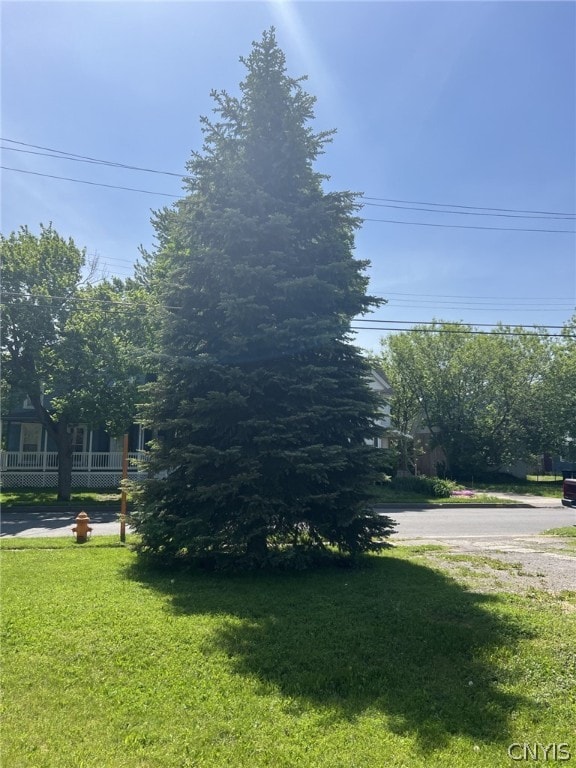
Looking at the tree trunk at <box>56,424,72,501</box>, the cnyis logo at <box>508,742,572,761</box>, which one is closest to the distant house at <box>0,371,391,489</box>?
the tree trunk at <box>56,424,72,501</box>

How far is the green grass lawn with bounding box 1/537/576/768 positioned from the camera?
131 inches

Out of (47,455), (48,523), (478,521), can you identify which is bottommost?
(48,523)

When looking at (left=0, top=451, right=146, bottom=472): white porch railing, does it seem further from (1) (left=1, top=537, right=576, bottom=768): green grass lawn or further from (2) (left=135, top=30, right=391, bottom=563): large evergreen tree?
(1) (left=1, top=537, right=576, bottom=768): green grass lawn

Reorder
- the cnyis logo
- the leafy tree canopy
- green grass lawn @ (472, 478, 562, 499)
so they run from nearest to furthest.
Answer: the cnyis logo → the leafy tree canopy → green grass lawn @ (472, 478, 562, 499)

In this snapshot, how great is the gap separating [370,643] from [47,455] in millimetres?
25704

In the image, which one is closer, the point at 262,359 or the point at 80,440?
the point at 262,359

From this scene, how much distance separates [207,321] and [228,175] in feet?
7.74

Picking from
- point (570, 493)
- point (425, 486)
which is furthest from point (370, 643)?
point (425, 486)

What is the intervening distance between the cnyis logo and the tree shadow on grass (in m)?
0.11

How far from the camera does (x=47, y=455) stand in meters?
27.4

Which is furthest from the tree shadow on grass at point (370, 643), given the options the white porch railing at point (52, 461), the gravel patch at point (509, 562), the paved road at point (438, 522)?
the white porch railing at point (52, 461)

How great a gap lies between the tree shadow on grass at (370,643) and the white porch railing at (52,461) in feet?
68.8

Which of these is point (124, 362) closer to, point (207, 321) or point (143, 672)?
point (207, 321)

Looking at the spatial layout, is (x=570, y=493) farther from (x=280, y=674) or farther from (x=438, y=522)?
(x=280, y=674)
